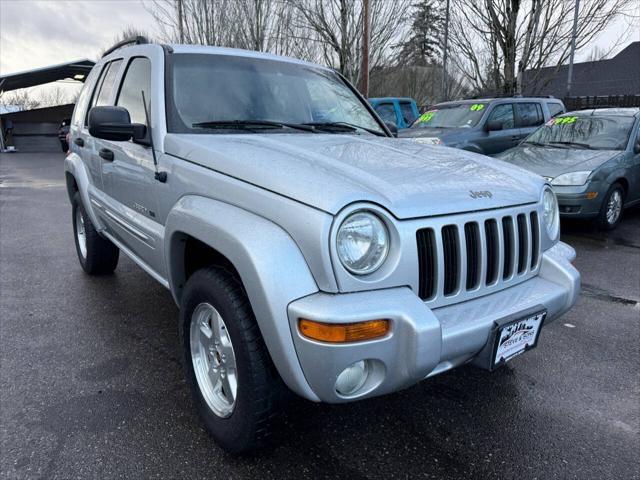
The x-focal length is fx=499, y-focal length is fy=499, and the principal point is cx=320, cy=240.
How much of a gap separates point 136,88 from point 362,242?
7.18 ft

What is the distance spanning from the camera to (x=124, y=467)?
215 cm

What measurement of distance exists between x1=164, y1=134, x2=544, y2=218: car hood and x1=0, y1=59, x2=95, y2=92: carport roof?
22.2m

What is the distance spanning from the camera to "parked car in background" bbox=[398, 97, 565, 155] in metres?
8.71

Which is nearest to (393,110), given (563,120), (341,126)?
(563,120)

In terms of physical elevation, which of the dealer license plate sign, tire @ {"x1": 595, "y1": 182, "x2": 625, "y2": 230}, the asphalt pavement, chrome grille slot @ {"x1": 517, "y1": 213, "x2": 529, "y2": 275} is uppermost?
chrome grille slot @ {"x1": 517, "y1": 213, "x2": 529, "y2": 275}

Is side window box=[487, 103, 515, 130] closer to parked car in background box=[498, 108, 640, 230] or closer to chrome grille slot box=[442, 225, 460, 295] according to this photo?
parked car in background box=[498, 108, 640, 230]

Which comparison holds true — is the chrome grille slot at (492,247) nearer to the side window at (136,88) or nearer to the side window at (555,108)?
the side window at (136,88)

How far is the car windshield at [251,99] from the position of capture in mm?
2811

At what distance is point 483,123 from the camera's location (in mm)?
8992

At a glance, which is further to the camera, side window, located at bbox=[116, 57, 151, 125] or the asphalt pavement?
side window, located at bbox=[116, 57, 151, 125]

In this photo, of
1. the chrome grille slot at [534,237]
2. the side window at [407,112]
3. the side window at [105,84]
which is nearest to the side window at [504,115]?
the side window at [407,112]

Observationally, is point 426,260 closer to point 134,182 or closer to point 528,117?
point 134,182

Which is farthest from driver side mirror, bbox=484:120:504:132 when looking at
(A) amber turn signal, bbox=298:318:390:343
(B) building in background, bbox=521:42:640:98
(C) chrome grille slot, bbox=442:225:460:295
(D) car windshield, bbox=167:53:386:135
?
(B) building in background, bbox=521:42:640:98

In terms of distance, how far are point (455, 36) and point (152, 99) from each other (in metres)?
14.4
